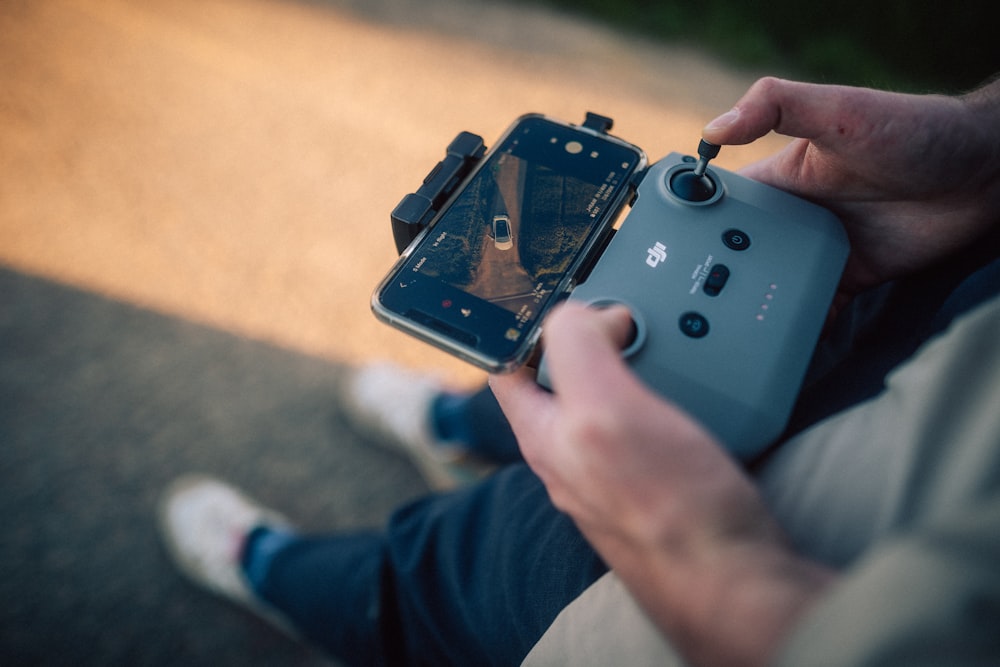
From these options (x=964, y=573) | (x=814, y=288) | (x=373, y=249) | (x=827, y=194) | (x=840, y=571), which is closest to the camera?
(x=964, y=573)

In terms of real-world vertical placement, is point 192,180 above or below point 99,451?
above

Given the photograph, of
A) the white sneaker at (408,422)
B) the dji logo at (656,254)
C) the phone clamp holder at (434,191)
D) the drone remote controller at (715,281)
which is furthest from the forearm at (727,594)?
the white sneaker at (408,422)

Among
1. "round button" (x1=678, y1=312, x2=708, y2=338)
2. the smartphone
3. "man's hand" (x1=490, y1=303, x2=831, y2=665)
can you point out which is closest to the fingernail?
the smartphone

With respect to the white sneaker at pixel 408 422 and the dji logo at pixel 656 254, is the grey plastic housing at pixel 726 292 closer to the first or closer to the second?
the dji logo at pixel 656 254

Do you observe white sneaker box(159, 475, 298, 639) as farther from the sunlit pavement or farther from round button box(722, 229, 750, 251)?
round button box(722, 229, 750, 251)

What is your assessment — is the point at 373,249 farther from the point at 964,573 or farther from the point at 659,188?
the point at 964,573

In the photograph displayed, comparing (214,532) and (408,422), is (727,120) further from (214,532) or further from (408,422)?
(214,532)

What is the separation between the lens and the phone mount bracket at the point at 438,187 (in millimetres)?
680

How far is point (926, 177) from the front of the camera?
65 centimetres

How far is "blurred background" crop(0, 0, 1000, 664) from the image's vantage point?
110cm

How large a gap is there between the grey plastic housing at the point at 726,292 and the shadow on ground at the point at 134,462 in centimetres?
73

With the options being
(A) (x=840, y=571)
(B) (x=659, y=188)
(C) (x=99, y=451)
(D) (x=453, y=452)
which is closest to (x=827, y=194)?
(B) (x=659, y=188)

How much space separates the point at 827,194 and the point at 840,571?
46 centimetres

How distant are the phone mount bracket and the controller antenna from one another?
0.14 m
